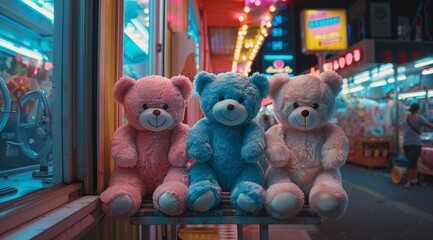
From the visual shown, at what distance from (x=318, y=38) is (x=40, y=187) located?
9.21 meters

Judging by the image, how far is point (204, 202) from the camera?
3.86 ft

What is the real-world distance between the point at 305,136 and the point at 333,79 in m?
0.29

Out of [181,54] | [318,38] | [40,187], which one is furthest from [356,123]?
[40,187]

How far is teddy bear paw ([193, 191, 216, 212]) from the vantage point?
1172 mm

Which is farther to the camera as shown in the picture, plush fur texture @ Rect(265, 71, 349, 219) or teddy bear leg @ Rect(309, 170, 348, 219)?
plush fur texture @ Rect(265, 71, 349, 219)

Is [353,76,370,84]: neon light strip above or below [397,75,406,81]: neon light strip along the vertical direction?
above

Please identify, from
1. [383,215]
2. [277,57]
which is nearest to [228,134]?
[383,215]

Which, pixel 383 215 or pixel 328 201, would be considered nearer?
pixel 328 201

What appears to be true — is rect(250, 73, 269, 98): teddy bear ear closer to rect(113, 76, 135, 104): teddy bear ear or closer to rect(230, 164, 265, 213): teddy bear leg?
rect(230, 164, 265, 213): teddy bear leg

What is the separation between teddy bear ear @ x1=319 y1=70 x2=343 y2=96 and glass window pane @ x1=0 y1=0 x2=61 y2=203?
121cm

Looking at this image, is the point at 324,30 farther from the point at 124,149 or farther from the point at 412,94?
the point at 124,149

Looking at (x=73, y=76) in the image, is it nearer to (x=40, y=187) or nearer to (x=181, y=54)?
(x=40, y=187)

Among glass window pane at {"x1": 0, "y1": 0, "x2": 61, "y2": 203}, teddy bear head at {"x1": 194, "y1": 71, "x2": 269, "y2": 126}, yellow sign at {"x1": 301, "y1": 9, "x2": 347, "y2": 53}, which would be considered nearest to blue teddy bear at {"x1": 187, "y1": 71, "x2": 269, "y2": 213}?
teddy bear head at {"x1": 194, "y1": 71, "x2": 269, "y2": 126}

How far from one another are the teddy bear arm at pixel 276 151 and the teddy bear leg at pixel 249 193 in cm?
9
